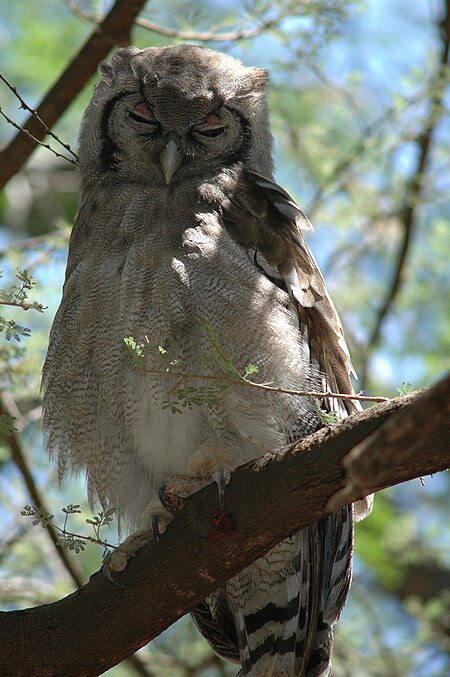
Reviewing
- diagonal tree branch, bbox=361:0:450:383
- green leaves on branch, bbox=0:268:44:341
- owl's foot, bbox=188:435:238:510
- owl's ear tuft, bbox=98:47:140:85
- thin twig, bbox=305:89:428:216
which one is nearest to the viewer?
green leaves on branch, bbox=0:268:44:341

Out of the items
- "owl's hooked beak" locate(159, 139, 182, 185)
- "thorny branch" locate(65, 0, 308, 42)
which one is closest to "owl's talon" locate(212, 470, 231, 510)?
"owl's hooked beak" locate(159, 139, 182, 185)

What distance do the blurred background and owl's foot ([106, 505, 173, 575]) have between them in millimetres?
873

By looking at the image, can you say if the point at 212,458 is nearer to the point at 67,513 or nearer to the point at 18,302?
the point at 67,513

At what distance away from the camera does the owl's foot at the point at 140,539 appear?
318cm

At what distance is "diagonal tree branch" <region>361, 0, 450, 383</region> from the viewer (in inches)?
215

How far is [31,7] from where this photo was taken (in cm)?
812

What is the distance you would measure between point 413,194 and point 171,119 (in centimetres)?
234

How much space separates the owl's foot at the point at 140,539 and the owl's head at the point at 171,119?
1.43 metres

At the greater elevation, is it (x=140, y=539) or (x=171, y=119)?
(x=171, y=119)

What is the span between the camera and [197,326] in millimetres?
3629

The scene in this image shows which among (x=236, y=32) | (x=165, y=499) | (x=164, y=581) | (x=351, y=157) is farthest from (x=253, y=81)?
(x=164, y=581)

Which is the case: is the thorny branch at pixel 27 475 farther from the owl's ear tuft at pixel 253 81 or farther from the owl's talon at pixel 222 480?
the owl's ear tuft at pixel 253 81

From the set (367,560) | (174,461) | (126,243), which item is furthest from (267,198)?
(367,560)

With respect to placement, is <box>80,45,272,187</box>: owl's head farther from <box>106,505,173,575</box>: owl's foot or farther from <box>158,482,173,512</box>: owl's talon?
<box>106,505,173,575</box>: owl's foot
